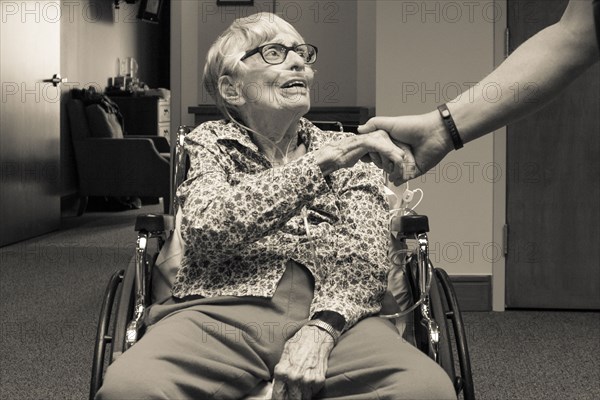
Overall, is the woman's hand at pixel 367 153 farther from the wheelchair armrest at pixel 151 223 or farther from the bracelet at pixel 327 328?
the wheelchair armrest at pixel 151 223

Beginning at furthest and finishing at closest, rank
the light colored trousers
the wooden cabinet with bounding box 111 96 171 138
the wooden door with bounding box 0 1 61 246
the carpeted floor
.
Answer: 1. the wooden cabinet with bounding box 111 96 171 138
2. the wooden door with bounding box 0 1 61 246
3. the carpeted floor
4. the light colored trousers

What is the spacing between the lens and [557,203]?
386 cm

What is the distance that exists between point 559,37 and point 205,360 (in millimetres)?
755

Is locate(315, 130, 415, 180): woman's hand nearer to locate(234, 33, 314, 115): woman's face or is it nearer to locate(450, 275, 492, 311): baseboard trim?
locate(234, 33, 314, 115): woman's face

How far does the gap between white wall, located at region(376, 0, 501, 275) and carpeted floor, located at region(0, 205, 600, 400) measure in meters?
0.52

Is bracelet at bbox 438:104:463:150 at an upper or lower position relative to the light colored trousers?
upper

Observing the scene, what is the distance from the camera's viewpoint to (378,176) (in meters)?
1.93

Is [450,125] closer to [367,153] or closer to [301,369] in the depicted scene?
[367,153]

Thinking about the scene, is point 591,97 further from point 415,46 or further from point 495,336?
point 495,336

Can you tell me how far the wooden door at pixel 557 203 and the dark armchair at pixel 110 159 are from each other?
3556 mm

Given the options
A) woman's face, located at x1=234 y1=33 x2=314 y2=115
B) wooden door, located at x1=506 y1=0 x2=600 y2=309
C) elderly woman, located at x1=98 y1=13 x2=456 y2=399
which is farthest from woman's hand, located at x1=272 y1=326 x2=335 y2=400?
wooden door, located at x1=506 y1=0 x2=600 y2=309

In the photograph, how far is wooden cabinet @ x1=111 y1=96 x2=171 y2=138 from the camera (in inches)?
321

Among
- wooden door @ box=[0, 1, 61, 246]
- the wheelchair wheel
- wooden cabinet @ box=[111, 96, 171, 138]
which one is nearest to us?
the wheelchair wheel

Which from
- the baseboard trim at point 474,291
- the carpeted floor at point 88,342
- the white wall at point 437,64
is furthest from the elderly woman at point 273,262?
the baseboard trim at point 474,291
